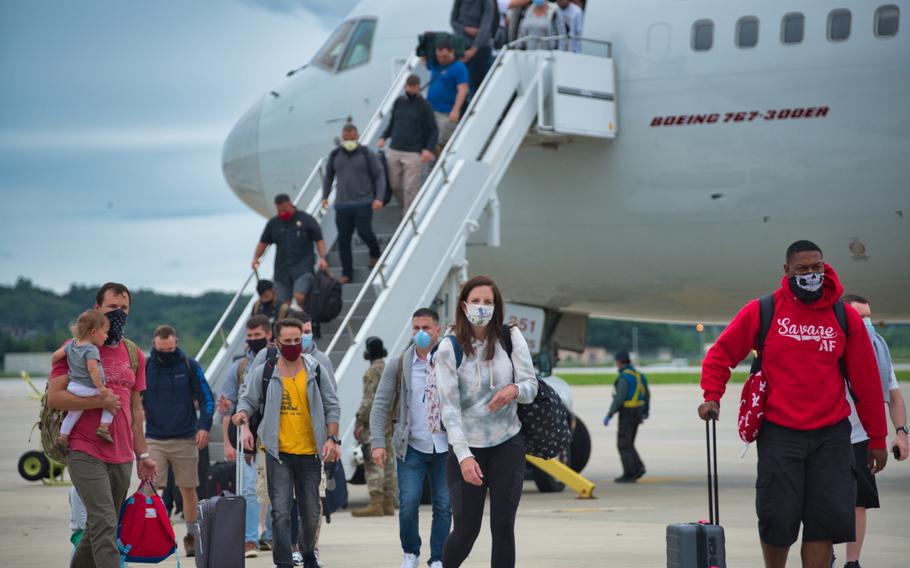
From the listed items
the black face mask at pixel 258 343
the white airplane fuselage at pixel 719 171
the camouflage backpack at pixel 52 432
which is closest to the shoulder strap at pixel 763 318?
the camouflage backpack at pixel 52 432

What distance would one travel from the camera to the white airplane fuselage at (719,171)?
49.1ft

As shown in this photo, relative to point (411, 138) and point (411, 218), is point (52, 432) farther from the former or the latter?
point (411, 138)

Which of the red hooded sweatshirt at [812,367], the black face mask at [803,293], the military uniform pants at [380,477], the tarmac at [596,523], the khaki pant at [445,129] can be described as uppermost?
the khaki pant at [445,129]

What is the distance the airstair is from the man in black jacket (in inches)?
13.8

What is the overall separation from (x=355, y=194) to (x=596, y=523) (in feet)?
13.8

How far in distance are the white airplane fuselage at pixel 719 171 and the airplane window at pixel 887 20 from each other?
6 centimetres

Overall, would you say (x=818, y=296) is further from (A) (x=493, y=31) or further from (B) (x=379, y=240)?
(A) (x=493, y=31)

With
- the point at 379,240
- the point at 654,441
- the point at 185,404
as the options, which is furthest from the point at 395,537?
the point at 654,441

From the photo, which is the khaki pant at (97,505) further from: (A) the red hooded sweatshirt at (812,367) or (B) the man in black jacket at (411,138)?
(B) the man in black jacket at (411,138)

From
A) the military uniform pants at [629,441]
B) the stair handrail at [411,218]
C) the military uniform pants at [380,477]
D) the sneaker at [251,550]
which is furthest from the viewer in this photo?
the military uniform pants at [629,441]

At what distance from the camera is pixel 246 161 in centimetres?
1828

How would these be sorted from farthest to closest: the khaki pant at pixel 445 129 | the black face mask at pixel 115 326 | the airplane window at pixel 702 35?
the khaki pant at pixel 445 129 → the airplane window at pixel 702 35 → the black face mask at pixel 115 326

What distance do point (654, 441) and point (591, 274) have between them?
10507 mm

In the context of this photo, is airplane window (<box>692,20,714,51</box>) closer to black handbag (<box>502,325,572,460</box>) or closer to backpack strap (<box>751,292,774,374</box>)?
backpack strap (<box>751,292,774,374</box>)
